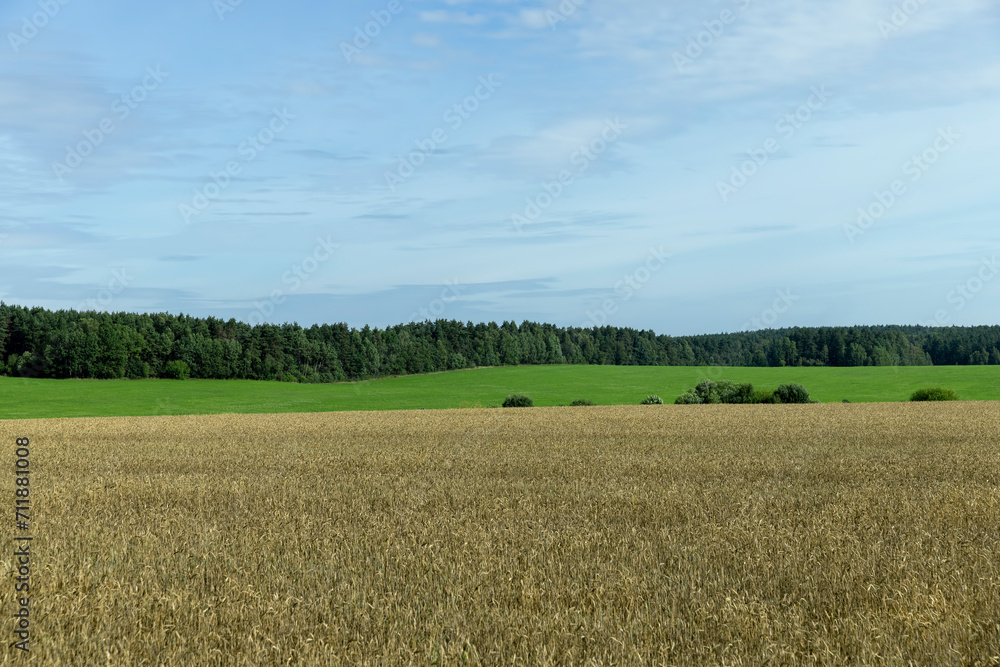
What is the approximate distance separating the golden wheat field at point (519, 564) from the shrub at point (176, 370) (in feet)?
289

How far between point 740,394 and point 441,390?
40504mm

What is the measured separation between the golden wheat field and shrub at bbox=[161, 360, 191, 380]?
88.2 meters

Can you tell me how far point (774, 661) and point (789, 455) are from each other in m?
15.2

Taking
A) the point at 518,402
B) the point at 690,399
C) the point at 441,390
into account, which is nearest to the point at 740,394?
the point at 690,399

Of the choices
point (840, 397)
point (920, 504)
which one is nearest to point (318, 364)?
point (840, 397)

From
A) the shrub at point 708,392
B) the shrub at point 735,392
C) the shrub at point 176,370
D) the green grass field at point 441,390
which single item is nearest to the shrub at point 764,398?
the shrub at point 735,392

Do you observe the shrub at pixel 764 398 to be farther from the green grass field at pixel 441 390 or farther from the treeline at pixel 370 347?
the treeline at pixel 370 347

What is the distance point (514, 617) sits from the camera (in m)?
6.41

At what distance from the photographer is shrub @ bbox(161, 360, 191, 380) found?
100 m

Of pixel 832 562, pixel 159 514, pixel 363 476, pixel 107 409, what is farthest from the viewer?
pixel 107 409

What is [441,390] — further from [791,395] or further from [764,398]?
[791,395]

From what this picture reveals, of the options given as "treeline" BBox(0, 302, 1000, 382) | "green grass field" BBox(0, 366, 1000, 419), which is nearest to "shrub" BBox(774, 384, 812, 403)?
"green grass field" BBox(0, 366, 1000, 419)

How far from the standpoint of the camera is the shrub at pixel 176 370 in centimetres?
10000

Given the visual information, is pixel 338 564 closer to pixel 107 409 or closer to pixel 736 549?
pixel 736 549
